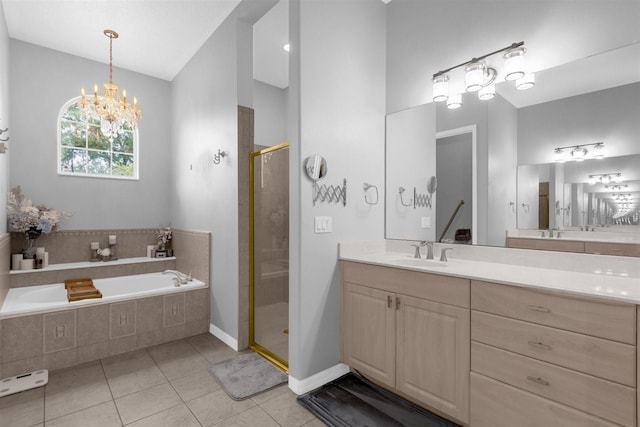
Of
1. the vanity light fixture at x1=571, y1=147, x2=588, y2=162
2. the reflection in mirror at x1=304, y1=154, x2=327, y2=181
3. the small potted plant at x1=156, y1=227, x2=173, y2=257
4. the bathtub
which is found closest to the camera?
the vanity light fixture at x1=571, y1=147, x2=588, y2=162

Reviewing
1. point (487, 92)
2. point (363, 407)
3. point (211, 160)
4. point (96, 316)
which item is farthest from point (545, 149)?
point (96, 316)

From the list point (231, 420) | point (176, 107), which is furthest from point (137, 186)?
point (231, 420)

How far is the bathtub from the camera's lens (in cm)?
249

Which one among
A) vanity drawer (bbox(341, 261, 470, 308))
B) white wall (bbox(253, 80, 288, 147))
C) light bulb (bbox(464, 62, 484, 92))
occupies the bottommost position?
vanity drawer (bbox(341, 261, 470, 308))

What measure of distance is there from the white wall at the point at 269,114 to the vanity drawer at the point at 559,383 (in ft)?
13.0

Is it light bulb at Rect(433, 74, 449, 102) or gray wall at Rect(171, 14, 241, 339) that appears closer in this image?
light bulb at Rect(433, 74, 449, 102)

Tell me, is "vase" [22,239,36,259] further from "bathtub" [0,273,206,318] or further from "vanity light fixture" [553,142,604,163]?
"vanity light fixture" [553,142,604,163]

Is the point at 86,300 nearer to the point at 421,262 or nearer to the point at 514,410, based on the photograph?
the point at 421,262

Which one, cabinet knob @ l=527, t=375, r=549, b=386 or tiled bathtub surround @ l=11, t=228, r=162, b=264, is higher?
tiled bathtub surround @ l=11, t=228, r=162, b=264

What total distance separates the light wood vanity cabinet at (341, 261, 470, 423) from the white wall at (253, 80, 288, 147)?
9.83ft

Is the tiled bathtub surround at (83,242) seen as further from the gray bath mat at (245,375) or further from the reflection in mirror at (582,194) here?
the reflection in mirror at (582,194)

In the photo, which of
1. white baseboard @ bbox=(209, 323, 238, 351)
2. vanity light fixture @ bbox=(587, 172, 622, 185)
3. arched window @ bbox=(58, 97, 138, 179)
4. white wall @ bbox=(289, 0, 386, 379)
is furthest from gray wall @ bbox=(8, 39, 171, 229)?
vanity light fixture @ bbox=(587, 172, 622, 185)

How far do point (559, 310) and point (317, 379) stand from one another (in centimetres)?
159

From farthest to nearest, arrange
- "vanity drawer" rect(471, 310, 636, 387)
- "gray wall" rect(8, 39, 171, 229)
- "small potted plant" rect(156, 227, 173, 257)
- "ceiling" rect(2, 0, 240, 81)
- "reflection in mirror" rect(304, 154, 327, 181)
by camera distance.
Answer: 1. "small potted plant" rect(156, 227, 173, 257)
2. "gray wall" rect(8, 39, 171, 229)
3. "ceiling" rect(2, 0, 240, 81)
4. "reflection in mirror" rect(304, 154, 327, 181)
5. "vanity drawer" rect(471, 310, 636, 387)
